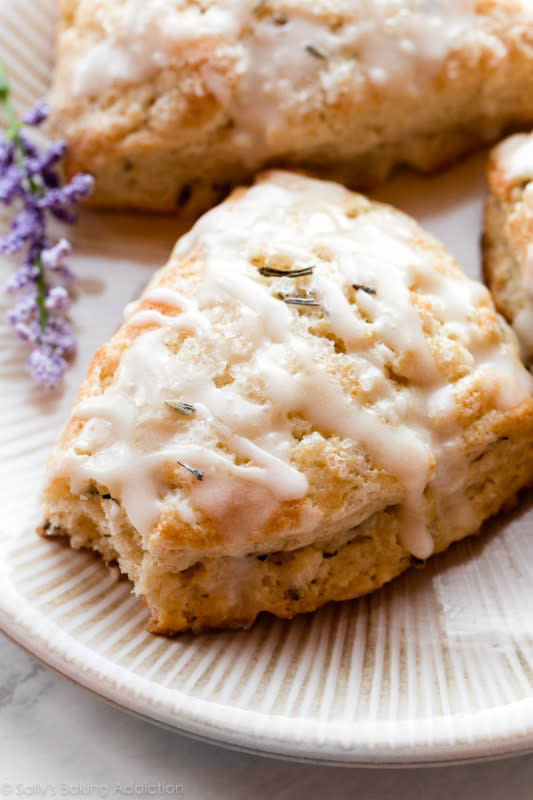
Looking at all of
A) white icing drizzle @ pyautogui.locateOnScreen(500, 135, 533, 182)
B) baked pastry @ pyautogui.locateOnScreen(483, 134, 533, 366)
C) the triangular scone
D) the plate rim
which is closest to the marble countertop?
the plate rim

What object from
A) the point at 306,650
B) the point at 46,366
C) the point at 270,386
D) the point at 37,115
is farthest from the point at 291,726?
the point at 37,115

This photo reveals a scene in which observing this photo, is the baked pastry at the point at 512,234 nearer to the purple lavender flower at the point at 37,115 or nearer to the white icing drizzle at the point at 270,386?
the white icing drizzle at the point at 270,386

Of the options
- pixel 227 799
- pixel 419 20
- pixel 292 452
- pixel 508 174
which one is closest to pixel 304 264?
pixel 292 452

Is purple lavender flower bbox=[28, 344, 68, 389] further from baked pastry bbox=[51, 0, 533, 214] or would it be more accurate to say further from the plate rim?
the plate rim

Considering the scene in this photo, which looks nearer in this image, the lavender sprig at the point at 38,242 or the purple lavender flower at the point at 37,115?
the lavender sprig at the point at 38,242

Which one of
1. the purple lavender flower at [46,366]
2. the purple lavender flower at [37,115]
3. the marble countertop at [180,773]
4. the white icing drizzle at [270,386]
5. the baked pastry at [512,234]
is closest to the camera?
the white icing drizzle at [270,386]

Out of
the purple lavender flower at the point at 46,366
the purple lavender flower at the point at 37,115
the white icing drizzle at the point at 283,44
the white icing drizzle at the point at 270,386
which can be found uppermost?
the white icing drizzle at the point at 283,44

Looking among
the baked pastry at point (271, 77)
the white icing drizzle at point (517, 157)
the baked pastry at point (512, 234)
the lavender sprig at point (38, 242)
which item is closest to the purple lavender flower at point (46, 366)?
the lavender sprig at point (38, 242)
